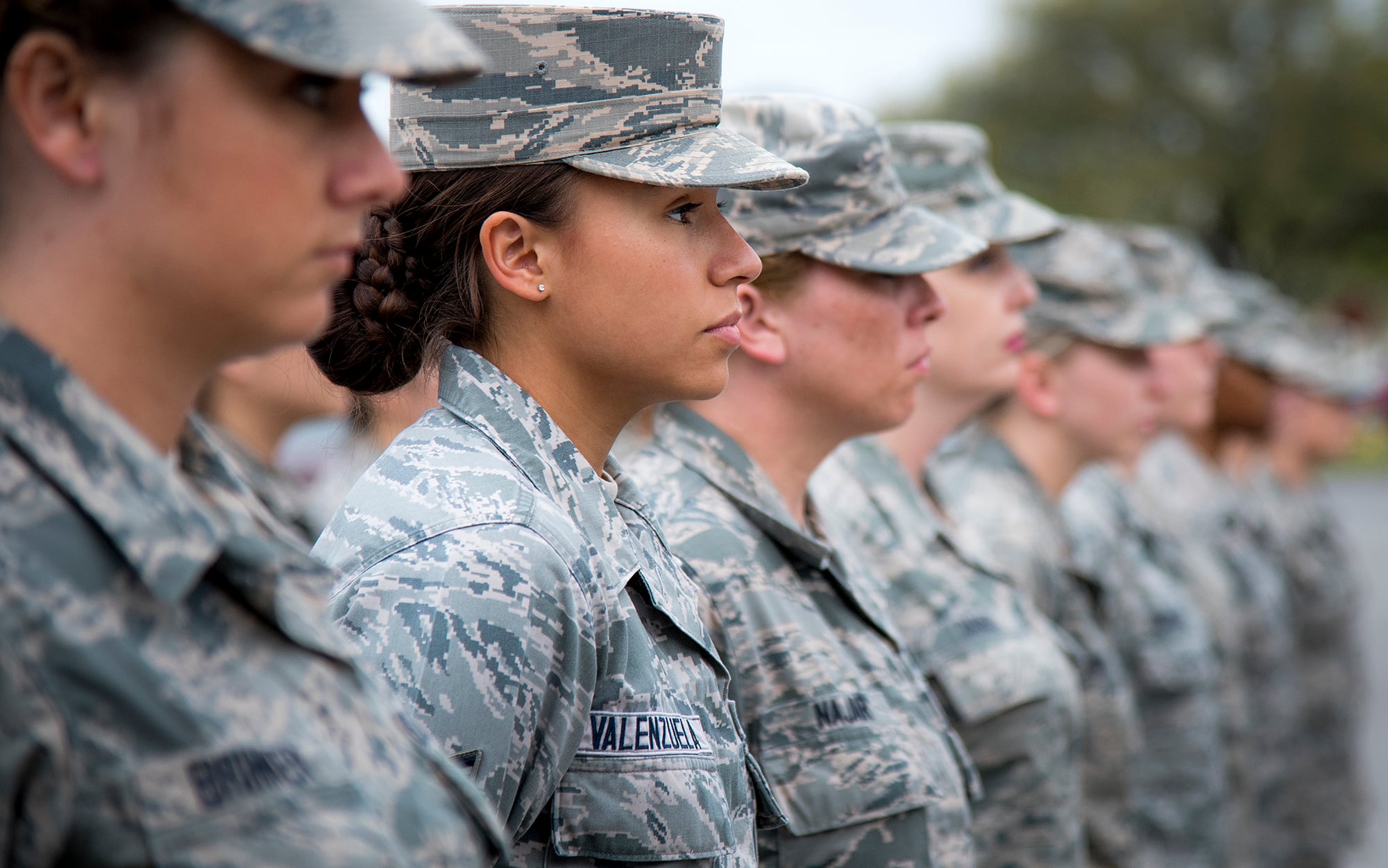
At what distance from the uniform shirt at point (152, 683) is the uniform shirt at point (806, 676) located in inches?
47.2

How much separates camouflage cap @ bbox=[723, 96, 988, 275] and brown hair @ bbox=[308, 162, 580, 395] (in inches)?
34.5

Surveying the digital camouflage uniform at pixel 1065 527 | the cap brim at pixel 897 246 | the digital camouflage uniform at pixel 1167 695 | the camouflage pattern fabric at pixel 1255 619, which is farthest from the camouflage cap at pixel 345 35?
the camouflage pattern fabric at pixel 1255 619

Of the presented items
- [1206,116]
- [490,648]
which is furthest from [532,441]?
[1206,116]

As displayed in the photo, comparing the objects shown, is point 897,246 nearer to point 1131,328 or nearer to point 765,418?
point 765,418

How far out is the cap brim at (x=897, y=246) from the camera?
273cm

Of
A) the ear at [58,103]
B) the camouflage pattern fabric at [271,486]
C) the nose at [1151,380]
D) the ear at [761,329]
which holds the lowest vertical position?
the camouflage pattern fabric at [271,486]

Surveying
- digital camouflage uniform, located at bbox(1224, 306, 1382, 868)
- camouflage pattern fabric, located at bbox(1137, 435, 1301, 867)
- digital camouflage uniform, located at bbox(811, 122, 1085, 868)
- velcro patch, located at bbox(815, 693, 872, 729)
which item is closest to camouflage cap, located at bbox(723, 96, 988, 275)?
digital camouflage uniform, located at bbox(811, 122, 1085, 868)

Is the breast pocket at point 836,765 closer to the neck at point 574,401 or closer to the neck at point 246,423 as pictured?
the neck at point 574,401

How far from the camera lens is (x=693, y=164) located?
191 cm

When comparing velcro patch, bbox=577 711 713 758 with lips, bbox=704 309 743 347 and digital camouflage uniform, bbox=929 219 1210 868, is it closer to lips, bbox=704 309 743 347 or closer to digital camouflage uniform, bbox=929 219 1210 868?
lips, bbox=704 309 743 347

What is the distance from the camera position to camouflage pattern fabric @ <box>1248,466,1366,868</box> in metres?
7.67

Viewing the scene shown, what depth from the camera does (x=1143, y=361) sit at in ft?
15.8

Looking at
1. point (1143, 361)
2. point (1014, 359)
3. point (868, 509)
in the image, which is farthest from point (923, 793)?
point (1143, 361)

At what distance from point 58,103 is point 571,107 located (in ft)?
2.85
